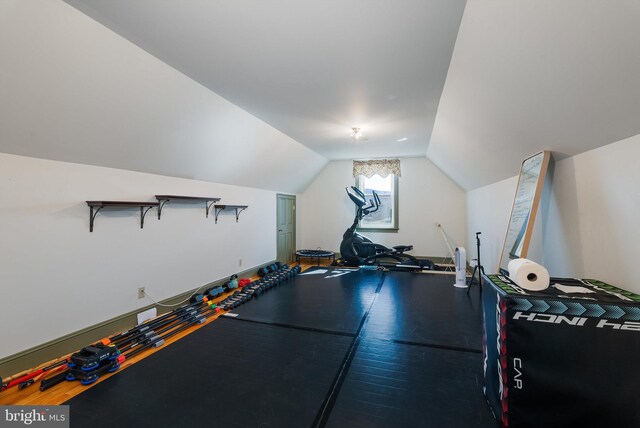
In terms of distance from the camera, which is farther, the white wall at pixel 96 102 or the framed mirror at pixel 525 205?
the framed mirror at pixel 525 205

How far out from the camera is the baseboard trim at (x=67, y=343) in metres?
2.04

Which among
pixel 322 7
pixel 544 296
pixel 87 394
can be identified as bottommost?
pixel 87 394

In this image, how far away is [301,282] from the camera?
447cm

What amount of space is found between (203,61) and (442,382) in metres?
3.22

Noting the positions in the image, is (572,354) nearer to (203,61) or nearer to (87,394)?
(87,394)

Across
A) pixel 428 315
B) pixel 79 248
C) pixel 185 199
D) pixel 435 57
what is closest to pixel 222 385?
pixel 79 248

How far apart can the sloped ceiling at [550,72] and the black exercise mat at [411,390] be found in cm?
187

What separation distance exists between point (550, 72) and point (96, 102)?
334 cm

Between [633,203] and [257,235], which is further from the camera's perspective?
[257,235]

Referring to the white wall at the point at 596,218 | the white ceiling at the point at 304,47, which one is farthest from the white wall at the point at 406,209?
the white wall at the point at 596,218

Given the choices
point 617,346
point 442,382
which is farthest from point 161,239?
point 617,346

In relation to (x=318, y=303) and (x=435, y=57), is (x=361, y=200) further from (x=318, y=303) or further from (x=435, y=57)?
(x=435, y=57)

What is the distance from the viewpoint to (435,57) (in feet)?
7.38

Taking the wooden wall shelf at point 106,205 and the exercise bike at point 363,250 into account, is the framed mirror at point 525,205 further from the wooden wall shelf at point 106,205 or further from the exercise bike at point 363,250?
the wooden wall shelf at point 106,205
